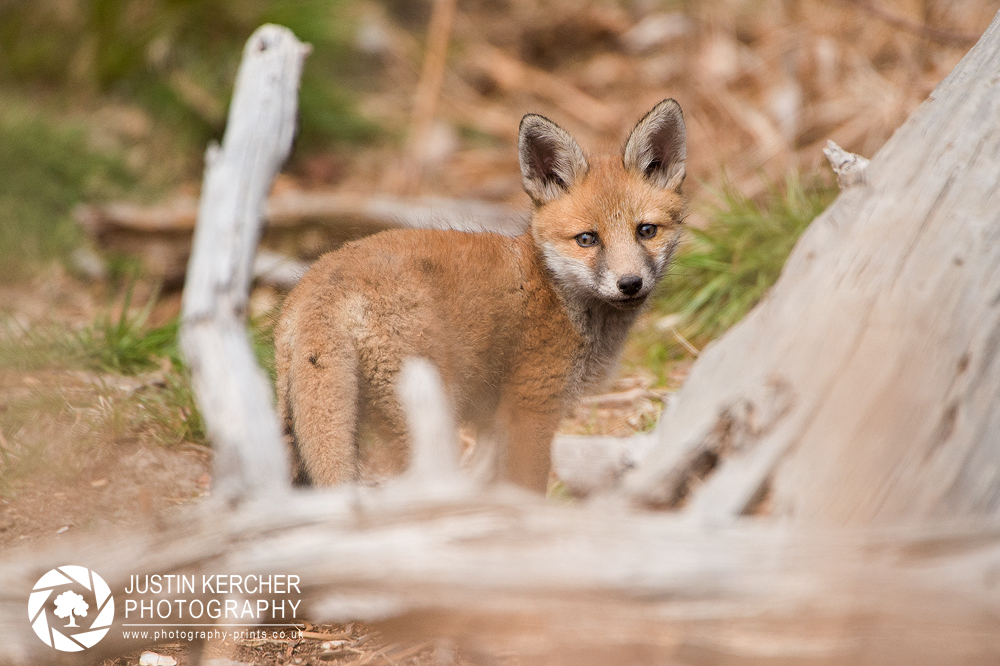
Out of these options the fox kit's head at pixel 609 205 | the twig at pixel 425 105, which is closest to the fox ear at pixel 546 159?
the fox kit's head at pixel 609 205

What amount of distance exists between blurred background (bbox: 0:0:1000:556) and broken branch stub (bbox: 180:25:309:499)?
758 millimetres

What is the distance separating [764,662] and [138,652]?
2076mm

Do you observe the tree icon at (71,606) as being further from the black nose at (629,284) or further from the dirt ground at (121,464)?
the black nose at (629,284)

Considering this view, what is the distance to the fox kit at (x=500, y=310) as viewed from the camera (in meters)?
2.79

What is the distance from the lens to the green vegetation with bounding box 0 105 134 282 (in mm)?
6336

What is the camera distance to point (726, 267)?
482 centimetres

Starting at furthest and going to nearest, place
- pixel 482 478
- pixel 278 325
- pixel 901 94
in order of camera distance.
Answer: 1. pixel 901 94
2. pixel 278 325
3. pixel 482 478

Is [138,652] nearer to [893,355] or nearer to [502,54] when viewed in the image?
[893,355]

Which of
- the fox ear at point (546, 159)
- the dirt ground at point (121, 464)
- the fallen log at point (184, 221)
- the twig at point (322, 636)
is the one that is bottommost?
the twig at point (322, 636)

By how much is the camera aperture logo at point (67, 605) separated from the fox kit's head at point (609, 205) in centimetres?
214

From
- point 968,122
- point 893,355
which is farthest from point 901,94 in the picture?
point 893,355

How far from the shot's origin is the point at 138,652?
273 cm

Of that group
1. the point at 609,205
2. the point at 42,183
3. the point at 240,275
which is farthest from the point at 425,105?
the point at 240,275

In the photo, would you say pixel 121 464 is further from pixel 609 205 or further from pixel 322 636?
pixel 609 205
